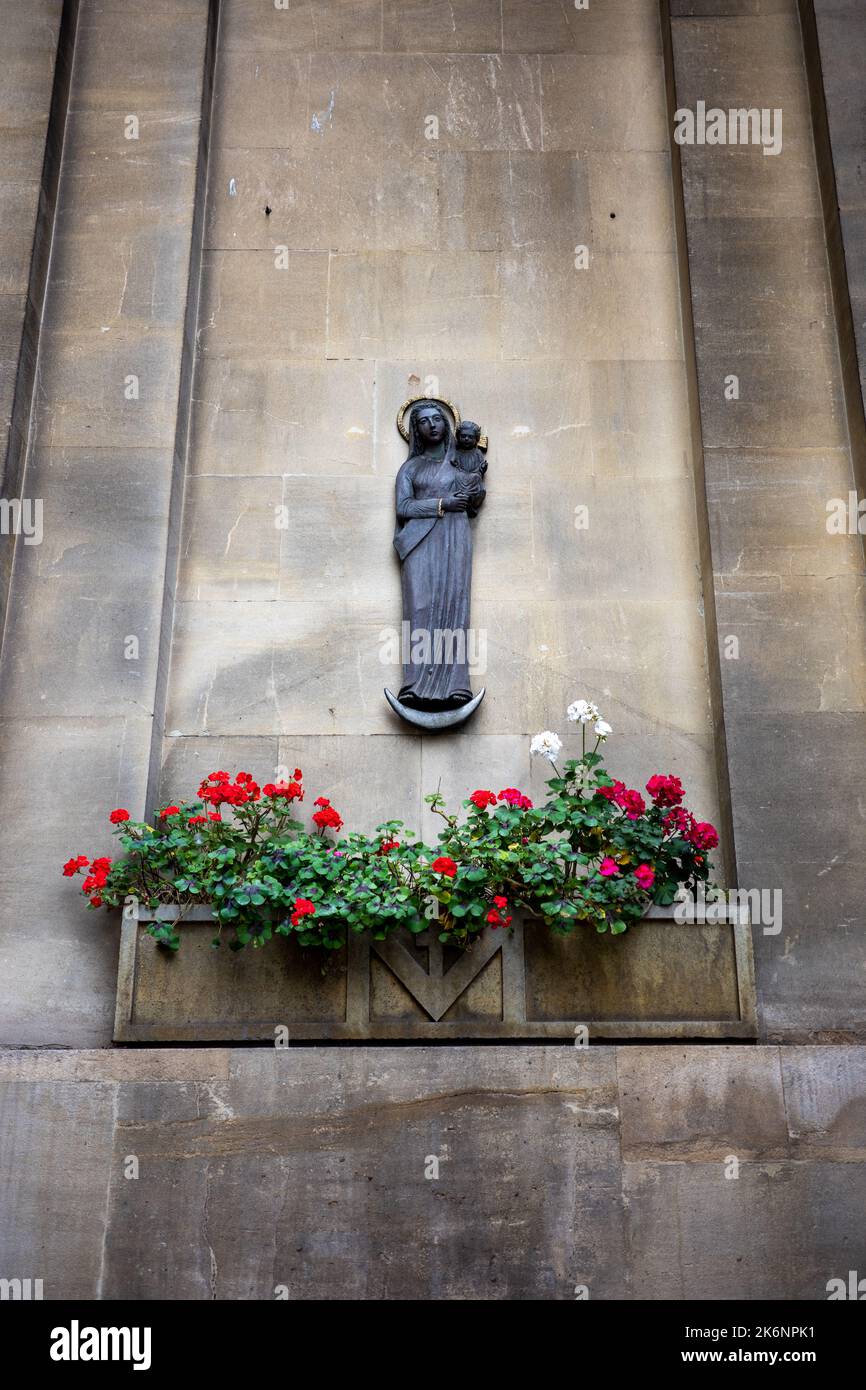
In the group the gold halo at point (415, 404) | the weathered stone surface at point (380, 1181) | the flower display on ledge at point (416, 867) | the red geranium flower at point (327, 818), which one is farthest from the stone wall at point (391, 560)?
the red geranium flower at point (327, 818)

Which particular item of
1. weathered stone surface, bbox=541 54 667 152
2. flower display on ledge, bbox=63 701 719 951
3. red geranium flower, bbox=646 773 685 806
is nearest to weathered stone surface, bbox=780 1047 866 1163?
flower display on ledge, bbox=63 701 719 951

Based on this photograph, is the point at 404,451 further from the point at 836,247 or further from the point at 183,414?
the point at 836,247

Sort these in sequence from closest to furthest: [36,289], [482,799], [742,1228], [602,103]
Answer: [742,1228] < [482,799] < [36,289] < [602,103]

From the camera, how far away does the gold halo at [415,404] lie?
28.9 ft

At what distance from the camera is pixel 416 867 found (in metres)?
6.80

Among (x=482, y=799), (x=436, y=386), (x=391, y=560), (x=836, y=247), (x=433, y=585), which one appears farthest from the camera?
(x=436, y=386)

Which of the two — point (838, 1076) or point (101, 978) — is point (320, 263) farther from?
point (838, 1076)

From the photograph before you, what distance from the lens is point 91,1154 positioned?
6410 millimetres

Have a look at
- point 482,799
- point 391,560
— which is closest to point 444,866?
point 482,799

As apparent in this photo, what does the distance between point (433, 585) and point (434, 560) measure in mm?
170

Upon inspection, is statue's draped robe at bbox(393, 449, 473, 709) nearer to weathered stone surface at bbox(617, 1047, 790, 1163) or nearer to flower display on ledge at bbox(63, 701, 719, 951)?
flower display on ledge at bbox(63, 701, 719, 951)

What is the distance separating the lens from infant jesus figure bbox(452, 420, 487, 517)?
8547 mm

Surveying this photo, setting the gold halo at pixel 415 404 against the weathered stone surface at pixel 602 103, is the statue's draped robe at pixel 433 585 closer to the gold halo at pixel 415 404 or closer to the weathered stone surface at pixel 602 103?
the gold halo at pixel 415 404

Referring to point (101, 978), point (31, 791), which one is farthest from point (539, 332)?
point (101, 978)
